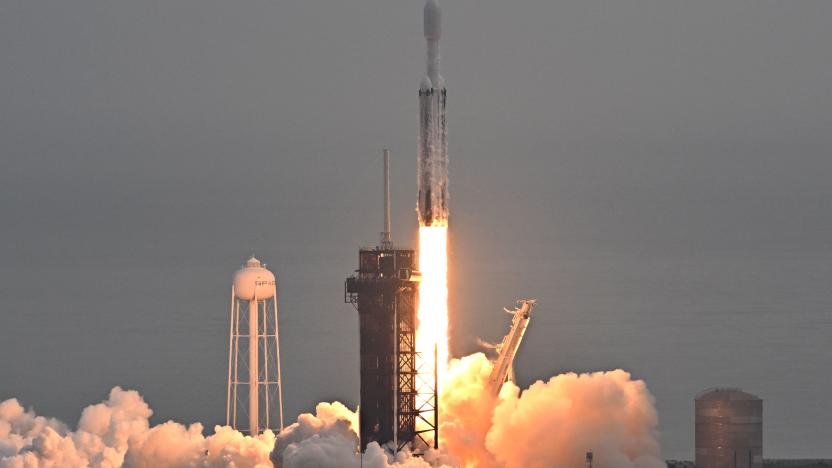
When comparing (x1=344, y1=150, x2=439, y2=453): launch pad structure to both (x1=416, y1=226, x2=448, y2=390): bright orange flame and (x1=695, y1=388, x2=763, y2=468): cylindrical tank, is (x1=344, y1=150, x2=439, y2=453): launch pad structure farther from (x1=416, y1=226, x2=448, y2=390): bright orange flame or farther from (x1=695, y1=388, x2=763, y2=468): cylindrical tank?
(x1=695, y1=388, x2=763, y2=468): cylindrical tank

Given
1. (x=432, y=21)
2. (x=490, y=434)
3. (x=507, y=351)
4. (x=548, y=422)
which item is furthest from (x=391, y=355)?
(x=432, y=21)

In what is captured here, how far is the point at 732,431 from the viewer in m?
96.8

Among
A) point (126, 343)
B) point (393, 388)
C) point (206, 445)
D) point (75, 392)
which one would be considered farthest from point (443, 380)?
point (126, 343)

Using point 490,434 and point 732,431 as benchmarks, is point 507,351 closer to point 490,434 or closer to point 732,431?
point 490,434

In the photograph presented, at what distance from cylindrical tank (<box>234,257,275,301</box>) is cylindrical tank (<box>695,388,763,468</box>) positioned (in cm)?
2428

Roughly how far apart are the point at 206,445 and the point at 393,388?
939 cm

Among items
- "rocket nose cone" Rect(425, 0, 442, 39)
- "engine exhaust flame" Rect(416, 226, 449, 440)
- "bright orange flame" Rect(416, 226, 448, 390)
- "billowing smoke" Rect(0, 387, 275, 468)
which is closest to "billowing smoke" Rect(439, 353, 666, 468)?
"engine exhaust flame" Rect(416, 226, 449, 440)

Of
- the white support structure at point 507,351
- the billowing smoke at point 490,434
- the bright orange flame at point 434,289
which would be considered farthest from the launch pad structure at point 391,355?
the white support structure at point 507,351

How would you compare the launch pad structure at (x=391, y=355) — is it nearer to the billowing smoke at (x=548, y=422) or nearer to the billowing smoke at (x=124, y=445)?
the billowing smoke at (x=548, y=422)

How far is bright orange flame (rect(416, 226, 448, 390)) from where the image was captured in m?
79.9

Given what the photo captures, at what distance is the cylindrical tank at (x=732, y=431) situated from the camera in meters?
96.5

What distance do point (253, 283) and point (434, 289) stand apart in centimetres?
1335

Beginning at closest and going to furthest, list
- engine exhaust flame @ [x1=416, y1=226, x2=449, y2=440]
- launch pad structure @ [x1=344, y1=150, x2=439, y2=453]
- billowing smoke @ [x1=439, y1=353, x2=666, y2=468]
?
launch pad structure @ [x1=344, y1=150, x2=439, y2=453] → billowing smoke @ [x1=439, y1=353, x2=666, y2=468] → engine exhaust flame @ [x1=416, y1=226, x2=449, y2=440]

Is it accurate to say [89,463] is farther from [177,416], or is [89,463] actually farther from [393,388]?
[177,416]
